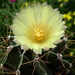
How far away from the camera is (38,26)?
936 millimetres

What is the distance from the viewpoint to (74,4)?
2.06 meters

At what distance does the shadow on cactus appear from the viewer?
31.4 inches

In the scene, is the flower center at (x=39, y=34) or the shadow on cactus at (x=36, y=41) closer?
the shadow on cactus at (x=36, y=41)

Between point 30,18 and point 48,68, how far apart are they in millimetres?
379

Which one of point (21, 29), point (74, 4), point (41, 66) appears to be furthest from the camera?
point (74, 4)

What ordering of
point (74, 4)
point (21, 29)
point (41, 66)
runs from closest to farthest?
point (21, 29) → point (41, 66) → point (74, 4)

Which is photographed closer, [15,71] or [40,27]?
[40,27]

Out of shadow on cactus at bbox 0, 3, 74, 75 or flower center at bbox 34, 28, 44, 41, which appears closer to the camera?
shadow on cactus at bbox 0, 3, 74, 75

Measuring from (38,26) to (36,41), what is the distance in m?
0.08

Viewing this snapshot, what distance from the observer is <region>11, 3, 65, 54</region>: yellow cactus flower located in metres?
0.81

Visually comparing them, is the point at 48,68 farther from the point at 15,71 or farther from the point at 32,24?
the point at 32,24

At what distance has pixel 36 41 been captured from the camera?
36.0 inches

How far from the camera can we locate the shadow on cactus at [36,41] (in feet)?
2.62

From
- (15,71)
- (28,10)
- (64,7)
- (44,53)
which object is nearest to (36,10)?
(28,10)
